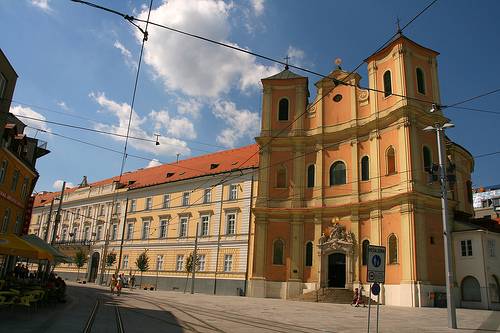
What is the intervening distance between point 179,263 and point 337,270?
17121 millimetres

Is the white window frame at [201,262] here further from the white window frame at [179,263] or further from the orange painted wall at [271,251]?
the orange painted wall at [271,251]

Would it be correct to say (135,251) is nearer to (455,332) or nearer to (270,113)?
(270,113)

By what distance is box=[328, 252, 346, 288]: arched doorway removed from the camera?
32625mm

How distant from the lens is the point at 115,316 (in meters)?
15.3

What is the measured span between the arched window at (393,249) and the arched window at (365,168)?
510cm

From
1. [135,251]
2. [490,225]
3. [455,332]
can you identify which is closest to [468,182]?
[490,225]

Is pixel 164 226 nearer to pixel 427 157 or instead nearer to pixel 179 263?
pixel 179 263

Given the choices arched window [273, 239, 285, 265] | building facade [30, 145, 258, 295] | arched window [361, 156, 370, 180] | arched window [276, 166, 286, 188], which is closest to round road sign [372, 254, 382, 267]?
arched window [361, 156, 370, 180]

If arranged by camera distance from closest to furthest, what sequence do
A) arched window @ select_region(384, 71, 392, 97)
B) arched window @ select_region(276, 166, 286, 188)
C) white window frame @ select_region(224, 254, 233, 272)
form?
arched window @ select_region(384, 71, 392, 97) → arched window @ select_region(276, 166, 286, 188) → white window frame @ select_region(224, 254, 233, 272)

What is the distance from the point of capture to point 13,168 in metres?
27.4

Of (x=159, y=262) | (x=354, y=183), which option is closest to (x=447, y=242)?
(x=354, y=183)

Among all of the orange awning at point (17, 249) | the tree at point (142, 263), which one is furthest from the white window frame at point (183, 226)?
the orange awning at point (17, 249)

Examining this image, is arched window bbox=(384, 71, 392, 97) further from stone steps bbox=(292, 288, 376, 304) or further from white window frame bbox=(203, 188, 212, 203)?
white window frame bbox=(203, 188, 212, 203)

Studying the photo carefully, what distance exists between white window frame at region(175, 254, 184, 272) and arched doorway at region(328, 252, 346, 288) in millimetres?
16106
